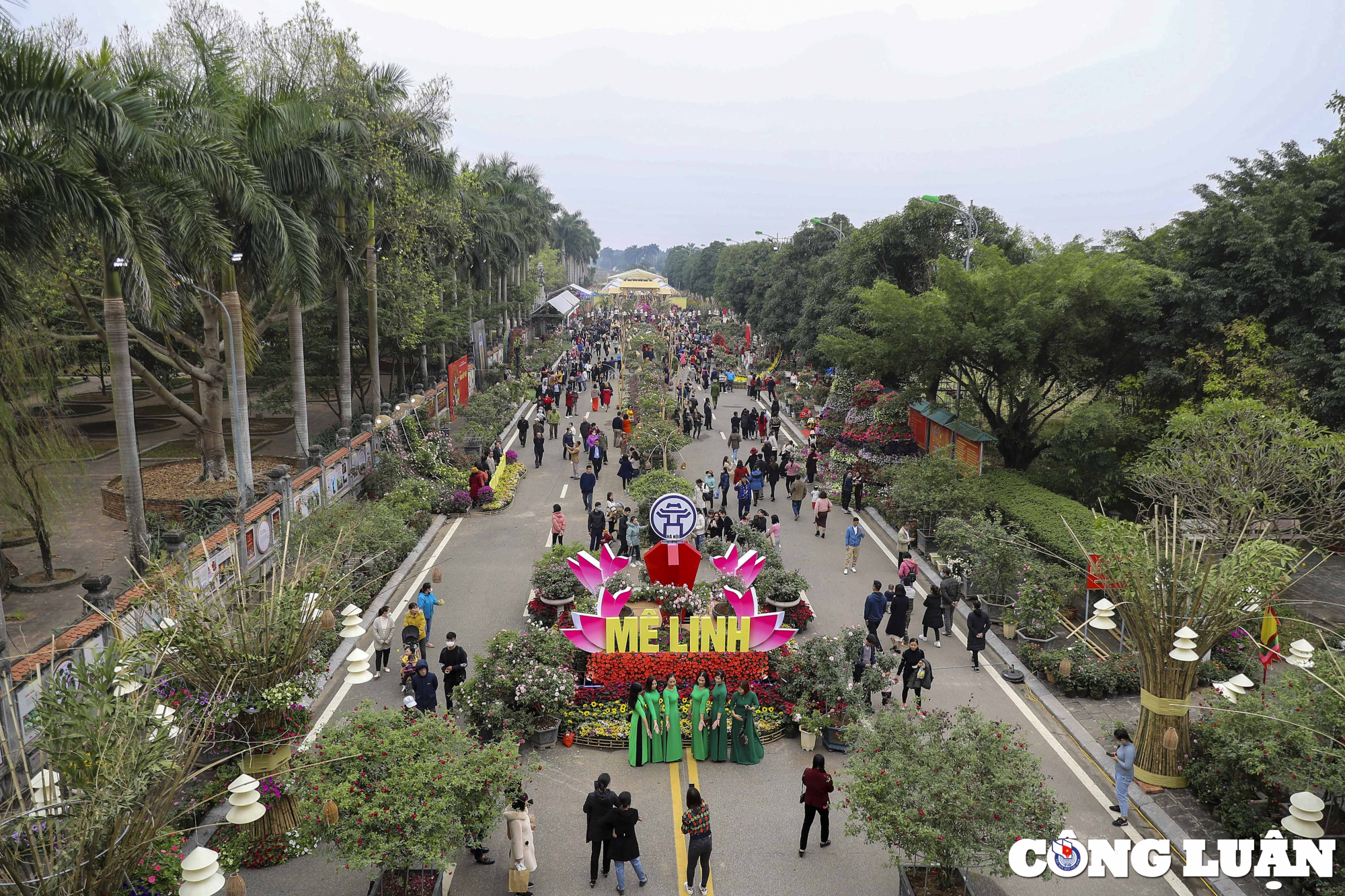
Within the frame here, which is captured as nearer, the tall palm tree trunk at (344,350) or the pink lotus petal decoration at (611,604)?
the pink lotus petal decoration at (611,604)

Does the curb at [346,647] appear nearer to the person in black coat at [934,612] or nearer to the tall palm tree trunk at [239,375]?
the tall palm tree trunk at [239,375]

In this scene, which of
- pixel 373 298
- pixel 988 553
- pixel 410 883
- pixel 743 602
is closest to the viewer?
pixel 410 883

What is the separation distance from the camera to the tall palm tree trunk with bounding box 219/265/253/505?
59.2ft

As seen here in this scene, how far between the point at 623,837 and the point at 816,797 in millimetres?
2081

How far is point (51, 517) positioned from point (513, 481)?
11258mm

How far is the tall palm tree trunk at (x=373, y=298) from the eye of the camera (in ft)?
85.7

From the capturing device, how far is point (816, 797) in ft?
30.1

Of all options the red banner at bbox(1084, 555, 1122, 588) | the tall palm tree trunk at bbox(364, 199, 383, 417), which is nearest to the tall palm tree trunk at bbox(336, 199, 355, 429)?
the tall palm tree trunk at bbox(364, 199, 383, 417)

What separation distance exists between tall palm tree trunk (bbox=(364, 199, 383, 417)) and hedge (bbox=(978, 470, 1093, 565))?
A: 1833 centimetres

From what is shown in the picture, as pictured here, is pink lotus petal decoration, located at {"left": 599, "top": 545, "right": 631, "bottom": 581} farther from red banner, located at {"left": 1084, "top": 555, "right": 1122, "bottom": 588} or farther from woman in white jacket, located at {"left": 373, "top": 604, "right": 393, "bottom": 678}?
red banner, located at {"left": 1084, "top": 555, "right": 1122, "bottom": 588}

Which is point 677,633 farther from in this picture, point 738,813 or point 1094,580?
point 1094,580

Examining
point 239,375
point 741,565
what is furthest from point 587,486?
point 239,375

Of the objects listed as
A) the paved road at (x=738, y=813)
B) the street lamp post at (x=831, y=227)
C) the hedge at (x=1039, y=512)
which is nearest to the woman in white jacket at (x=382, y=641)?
the paved road at (x=738, y=813)

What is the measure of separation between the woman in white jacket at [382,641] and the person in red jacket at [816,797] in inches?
271
